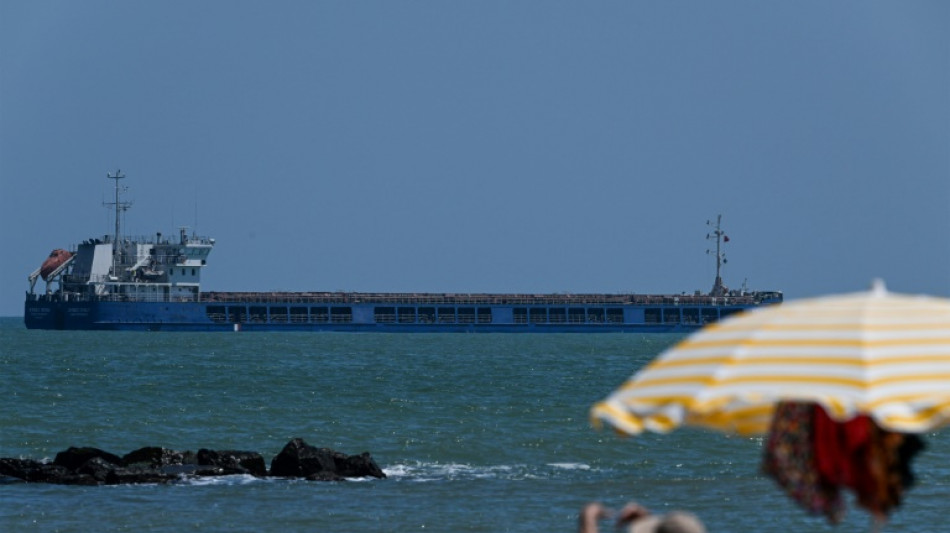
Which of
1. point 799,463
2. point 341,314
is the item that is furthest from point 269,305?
point 799,463

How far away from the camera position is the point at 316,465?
89.6ft

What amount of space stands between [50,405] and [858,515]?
3076cm

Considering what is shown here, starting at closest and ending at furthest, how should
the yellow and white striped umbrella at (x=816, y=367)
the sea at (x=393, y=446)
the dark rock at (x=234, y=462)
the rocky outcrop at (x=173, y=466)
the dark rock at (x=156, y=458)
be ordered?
the yellow and white striped umbrella at (x=816, y=367) < the sea at (x=393, y=446) < the rocky outcrop at (x=173, y=466) < the dark rock at (x=234, y=462) < the dark rock at (x=156, y=458)

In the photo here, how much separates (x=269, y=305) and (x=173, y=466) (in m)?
95.1

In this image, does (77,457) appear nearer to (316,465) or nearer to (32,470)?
(32,470)

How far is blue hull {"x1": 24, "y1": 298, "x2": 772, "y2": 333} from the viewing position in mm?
116688

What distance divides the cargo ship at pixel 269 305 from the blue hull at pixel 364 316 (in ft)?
0.24

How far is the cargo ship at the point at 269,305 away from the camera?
117188 mm

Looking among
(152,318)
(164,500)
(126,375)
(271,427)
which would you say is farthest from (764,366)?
(152,318)

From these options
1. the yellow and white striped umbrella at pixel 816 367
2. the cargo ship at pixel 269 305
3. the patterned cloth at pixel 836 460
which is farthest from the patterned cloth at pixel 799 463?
the cargo ship at pixel 269 305

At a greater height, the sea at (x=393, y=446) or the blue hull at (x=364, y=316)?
the blue hull at (x=364, y=316)

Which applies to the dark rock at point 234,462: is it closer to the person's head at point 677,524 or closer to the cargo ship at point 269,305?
the person's head at point 677,524

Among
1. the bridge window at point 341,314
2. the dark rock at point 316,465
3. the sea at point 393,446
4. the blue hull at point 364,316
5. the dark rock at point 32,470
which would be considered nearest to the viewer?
the sea at point 393,446

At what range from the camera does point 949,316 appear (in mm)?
6844
